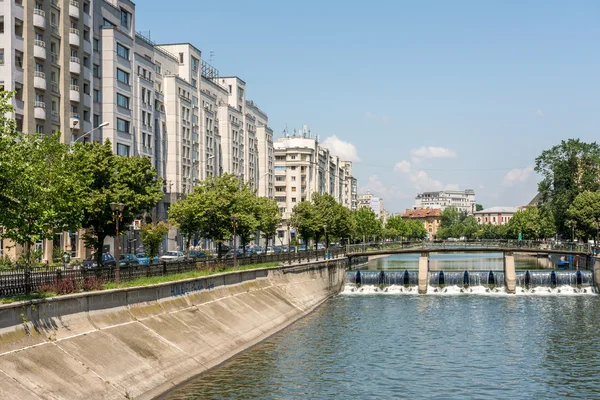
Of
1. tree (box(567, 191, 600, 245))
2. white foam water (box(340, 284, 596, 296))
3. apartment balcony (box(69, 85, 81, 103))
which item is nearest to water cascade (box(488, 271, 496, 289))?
white foam water (box(340, 284, 596, 296))

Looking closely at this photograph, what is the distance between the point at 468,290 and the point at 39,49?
5418 cm

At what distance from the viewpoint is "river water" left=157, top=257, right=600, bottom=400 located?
37.4 m

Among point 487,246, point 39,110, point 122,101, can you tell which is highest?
point 122,101

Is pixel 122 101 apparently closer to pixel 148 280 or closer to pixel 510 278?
pixel 510 278

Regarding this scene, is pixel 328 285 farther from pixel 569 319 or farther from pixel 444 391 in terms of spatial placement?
pixel 444 391

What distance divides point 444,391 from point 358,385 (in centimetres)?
435

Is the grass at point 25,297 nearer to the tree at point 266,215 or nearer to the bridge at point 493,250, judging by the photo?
the tree at point 266,215

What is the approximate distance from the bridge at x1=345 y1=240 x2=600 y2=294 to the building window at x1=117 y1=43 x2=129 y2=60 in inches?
1579

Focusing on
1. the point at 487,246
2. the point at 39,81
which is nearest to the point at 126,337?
the point at 39,81

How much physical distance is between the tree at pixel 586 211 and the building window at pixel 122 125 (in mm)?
70261

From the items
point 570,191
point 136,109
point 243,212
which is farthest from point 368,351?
point 570,191

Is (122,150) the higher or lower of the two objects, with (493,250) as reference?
higher

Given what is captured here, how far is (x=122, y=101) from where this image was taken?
95.8m

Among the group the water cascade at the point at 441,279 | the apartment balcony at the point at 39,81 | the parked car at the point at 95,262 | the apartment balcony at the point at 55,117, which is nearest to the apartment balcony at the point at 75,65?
the apartment balcony at the point at 55,117
